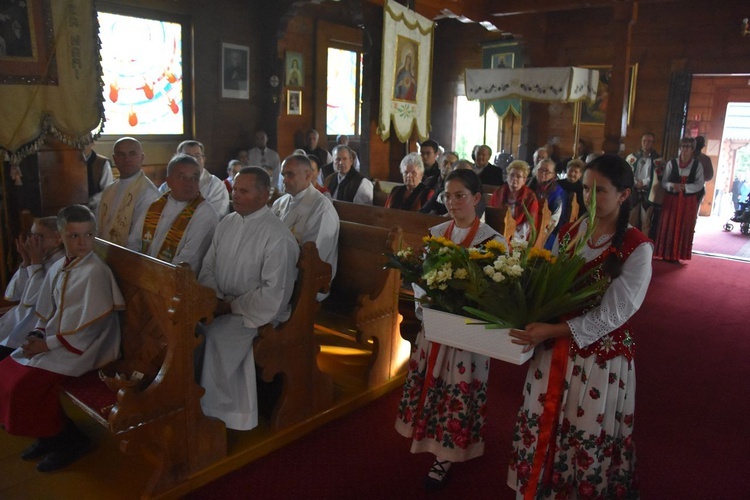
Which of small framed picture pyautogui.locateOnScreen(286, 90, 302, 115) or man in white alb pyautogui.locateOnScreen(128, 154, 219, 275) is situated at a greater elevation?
small framed picture pyautogui.locateOnScreen(286, 90, 302, 115)

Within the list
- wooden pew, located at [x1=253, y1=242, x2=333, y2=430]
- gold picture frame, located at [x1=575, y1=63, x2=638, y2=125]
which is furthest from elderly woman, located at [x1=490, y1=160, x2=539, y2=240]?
gold picture frame, located at [x1=575, y1=63, x2=638, y2=125]

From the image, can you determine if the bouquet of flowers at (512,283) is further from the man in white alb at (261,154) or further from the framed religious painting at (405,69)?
the man in white alb at (261,154)

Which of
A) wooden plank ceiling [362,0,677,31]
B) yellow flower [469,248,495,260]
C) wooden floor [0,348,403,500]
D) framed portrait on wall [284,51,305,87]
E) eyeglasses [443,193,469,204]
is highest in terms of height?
wooden plank ceiling [362,0,677,31]

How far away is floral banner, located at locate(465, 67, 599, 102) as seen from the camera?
26.7 ft

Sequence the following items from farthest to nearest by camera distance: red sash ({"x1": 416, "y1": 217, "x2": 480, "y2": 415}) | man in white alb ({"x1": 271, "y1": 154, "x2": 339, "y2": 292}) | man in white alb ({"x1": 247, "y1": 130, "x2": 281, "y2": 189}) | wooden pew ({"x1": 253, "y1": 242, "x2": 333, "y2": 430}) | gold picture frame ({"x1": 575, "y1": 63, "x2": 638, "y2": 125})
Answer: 1. gold picture frame ({"x1": 575, "y1": 63, "x2": 638, "y2": 125})
2. man in white alb ({"x1": 247, "y1": 130, "x2": 281, "y2": 189})
3. man in white alb ({"x1": 271, "y1": 154, "x2": 339, "y2": 292})
4. wooden pew ({"x1": 253, "y1": 242, "x2": 333, "y2": 430})
5. red sash ({"x1": 416, "y1": 217, "x2": 480, "y2": 415})

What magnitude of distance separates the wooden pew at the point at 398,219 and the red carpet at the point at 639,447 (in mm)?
1179

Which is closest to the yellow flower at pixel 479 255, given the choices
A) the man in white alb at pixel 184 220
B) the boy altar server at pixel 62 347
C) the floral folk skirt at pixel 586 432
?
the floral folk skirt at pixel 586 432

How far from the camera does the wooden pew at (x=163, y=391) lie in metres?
2.63

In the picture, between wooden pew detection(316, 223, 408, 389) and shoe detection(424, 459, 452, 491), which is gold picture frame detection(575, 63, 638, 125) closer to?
wooden pew detection(316, 223, 408, 389)

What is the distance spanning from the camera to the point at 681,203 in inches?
326

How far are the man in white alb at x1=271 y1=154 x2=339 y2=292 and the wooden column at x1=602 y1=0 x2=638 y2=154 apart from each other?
219 inches

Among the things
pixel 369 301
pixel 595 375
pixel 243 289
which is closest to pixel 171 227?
pixel 243 289

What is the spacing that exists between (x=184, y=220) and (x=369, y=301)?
1.38 m

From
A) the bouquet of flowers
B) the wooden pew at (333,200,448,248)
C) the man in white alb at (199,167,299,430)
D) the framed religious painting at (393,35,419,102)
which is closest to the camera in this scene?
the bouquet of flowers
